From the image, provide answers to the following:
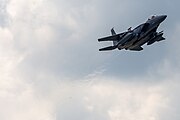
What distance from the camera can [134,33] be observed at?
654 ft

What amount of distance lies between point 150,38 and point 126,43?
26.2ft

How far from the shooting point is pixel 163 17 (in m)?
199

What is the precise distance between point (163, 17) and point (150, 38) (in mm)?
8015

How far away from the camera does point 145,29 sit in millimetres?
199500

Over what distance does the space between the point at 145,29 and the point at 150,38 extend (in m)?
3.39

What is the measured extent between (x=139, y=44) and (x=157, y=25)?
8.56 m

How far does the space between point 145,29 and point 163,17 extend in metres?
7.00

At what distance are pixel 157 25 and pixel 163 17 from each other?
3.27 metres

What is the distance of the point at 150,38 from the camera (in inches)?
7835

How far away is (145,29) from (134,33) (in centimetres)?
383

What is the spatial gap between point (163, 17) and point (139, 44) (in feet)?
38.4
